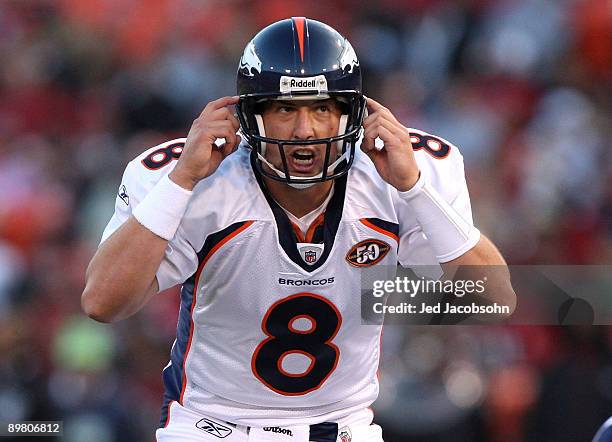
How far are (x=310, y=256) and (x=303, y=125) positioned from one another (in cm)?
40

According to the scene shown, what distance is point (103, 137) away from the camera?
6.70m

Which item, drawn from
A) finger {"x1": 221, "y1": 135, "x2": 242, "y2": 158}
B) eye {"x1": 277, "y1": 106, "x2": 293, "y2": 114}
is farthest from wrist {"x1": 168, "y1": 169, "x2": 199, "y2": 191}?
eye {"x1": 277, "y1": 106, "x2": 293, "y2": 114}

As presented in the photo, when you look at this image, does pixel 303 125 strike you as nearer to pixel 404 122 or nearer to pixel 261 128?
pixel 261 128

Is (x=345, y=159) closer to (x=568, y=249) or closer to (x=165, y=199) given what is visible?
(x=165, y=199)

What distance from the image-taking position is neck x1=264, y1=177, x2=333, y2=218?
3135 millimetres

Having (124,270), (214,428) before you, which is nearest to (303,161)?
(124,270)

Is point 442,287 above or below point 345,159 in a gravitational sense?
below

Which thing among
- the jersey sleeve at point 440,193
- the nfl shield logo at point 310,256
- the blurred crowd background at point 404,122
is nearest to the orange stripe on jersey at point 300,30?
the jersey sleeve at point 440,193

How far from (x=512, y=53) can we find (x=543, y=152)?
79cm

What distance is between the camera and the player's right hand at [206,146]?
293 cm

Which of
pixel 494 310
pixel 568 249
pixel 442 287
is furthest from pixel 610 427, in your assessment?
pixel 568 249

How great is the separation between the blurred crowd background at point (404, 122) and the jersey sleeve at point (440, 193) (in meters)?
2.03

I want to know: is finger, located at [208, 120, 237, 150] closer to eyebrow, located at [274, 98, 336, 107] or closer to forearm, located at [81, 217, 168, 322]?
eyebrow, located at [274, 98, 336, 107]

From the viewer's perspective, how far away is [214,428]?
→ 3.19m
